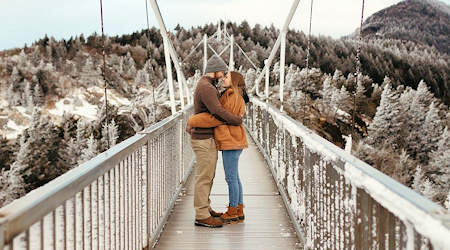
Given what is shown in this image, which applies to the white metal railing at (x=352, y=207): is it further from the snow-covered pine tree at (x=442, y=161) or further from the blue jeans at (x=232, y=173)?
the snow-covered pine tree at (x=442, y=161)

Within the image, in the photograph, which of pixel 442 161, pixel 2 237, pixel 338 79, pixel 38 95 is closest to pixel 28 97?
pixel 38 95

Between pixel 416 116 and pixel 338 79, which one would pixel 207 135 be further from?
pixel 416 116

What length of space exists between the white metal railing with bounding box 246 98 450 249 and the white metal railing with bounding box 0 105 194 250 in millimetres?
1010

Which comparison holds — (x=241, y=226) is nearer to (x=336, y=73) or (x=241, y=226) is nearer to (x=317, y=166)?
(x=317, y=166)

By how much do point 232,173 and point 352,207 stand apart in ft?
6.38

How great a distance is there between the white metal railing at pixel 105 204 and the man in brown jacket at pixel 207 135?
303mm

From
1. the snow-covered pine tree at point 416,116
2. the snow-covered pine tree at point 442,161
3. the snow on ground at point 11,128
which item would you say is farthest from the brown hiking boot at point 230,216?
the snow on ground at point 11,128

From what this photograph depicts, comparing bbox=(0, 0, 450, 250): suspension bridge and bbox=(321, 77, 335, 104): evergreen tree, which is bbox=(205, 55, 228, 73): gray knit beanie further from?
bbox=(321, 77, 335, 104): evergreen tree

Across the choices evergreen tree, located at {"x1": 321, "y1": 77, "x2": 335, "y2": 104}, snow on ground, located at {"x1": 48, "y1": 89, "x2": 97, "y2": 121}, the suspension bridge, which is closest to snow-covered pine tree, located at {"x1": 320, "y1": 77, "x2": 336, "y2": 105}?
evergreen tree, located at {"x1": 321, "y1": 77, "x2": 335, "y2": 104}

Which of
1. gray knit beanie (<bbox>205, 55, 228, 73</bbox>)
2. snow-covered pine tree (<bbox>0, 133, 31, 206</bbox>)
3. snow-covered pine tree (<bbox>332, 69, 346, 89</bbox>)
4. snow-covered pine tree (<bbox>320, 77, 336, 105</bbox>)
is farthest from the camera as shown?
snow-covered pine tree (<bbox>332, 69, 346, 89</bbox>)

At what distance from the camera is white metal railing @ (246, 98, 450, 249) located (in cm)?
133

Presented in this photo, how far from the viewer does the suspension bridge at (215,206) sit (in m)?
1.41

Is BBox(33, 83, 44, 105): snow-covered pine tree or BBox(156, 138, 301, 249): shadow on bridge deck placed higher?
BBox(156, 138, 301, 249): shadow on bridge deck

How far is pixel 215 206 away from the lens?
5.02 m
